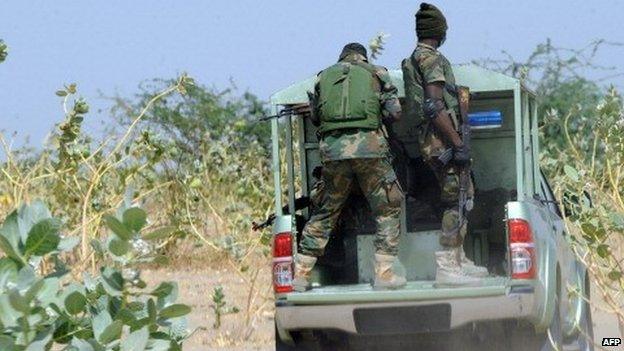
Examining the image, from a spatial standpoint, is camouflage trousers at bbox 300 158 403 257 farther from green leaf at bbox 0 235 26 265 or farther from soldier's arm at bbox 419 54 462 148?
green leaf at bbox 0 235 26 265

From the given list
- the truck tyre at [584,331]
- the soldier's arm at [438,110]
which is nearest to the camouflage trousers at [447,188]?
the soldier's arm at [438,110]

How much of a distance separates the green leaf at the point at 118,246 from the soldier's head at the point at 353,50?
4.96 metres

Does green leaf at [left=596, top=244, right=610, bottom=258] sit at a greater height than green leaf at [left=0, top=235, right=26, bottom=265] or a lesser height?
lesser

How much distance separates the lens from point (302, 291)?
357 inches

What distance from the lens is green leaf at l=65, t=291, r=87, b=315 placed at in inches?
179

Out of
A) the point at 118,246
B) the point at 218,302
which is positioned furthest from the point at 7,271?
the point at 218,302

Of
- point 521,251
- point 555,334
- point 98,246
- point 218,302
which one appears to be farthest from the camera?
point 218,302

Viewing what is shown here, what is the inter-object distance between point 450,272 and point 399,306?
0.43 m

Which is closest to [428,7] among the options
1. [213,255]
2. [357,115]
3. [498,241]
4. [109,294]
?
[357,115]

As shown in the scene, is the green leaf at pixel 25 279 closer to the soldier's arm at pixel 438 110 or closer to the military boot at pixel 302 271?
the military boot at pixel 302 271

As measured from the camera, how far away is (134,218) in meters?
4.30

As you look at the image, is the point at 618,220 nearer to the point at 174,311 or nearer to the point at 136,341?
the point at 174,311

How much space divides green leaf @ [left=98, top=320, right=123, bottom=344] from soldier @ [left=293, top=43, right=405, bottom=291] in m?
4.67

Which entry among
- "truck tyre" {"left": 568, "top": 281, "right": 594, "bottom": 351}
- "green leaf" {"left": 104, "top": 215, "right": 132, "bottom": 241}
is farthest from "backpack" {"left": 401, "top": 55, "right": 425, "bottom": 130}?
"green leaf" {"left": 104, "top": 215, "right": 132, "bottom": 241}
